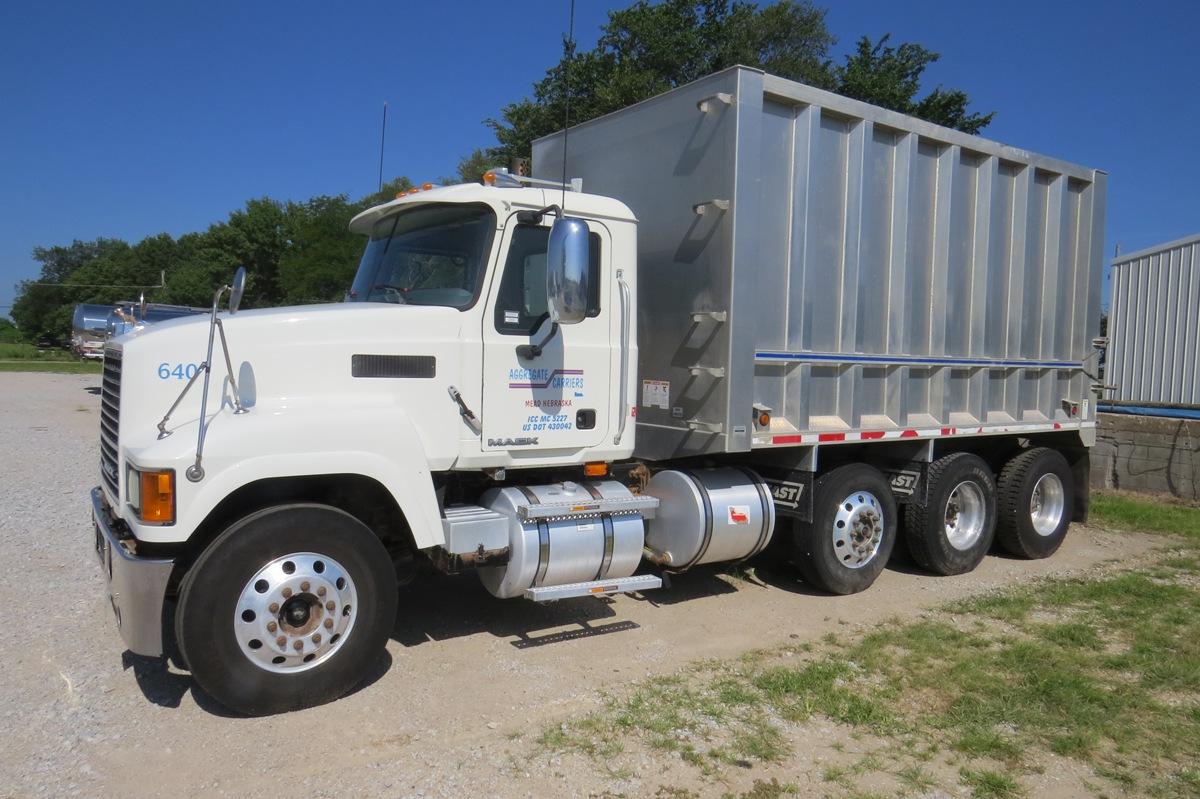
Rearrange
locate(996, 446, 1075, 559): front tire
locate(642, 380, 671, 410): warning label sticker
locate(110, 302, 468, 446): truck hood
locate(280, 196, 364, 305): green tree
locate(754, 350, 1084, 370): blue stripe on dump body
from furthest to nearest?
1. locate(280, 196, 364, 305): green tree
2. locate(996, 446, 1075, 559): front tire
3. locate(642, 380, 671, 410): warning label sticker
4. locate(754, 350, 1084, 370): blue stripe on dump body
5. locate(110, 302, 468, 446): truck hood

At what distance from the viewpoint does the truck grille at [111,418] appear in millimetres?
4625

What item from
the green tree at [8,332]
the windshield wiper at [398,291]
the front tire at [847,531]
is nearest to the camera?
the windshield wiper at [398,291]

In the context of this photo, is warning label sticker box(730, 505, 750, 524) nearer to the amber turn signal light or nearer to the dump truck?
the dump truck

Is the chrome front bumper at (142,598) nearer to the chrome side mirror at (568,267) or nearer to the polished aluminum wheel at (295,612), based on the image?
the polished aluminum wheel at (295,612)

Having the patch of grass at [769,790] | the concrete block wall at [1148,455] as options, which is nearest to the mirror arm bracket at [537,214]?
the patch of grass at [769,790]

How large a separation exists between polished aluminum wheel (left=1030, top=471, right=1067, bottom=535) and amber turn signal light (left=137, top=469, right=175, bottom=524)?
7.97m

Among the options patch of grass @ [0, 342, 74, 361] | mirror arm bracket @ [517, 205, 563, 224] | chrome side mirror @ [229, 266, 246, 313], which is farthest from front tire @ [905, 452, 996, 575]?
patch of grass @ [0, 342, 74, 361]

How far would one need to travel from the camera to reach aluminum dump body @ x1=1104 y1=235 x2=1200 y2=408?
45.1 ft

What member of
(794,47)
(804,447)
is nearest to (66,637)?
(804,447)

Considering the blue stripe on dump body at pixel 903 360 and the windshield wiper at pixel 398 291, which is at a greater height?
the windshield wiper at pixel 398 291

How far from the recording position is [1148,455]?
485 inches

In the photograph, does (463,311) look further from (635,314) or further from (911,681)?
(911,681)

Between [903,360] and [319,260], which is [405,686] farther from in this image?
[319,260]

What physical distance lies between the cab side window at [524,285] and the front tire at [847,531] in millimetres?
2796
